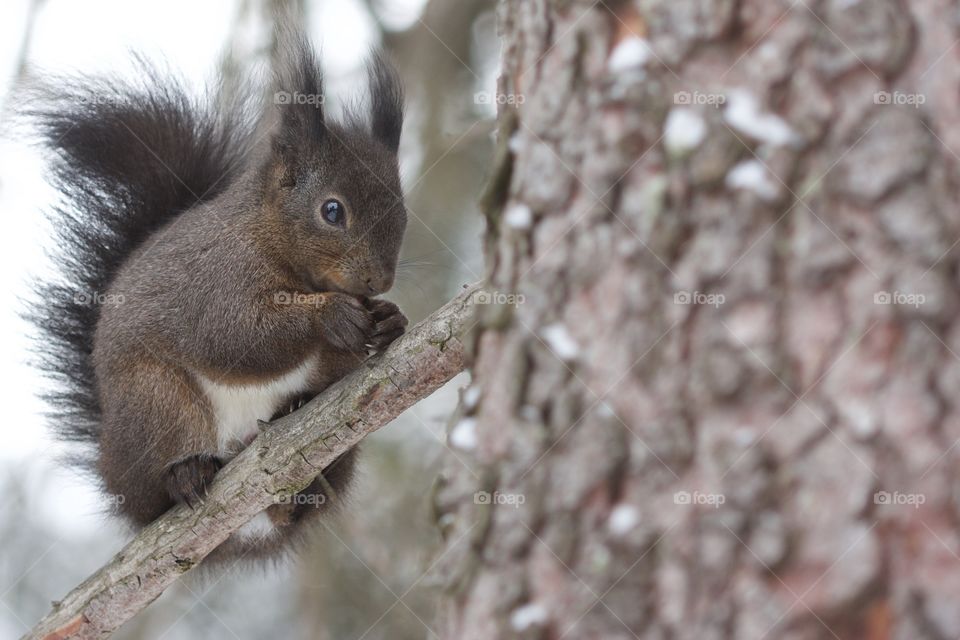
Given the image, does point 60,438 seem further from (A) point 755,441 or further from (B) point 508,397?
(A) point 755,441

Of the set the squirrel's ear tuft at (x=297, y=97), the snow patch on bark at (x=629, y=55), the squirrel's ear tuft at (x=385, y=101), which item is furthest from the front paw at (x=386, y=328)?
the snow patch on bark at (x=629, y=55)

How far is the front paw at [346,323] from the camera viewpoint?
2.30 meters

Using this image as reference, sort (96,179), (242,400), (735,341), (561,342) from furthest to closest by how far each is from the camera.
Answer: (96,179) < (242,400) < (561,342) < (735,341)

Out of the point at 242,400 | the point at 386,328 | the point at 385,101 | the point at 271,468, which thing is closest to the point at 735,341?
the point at 386,328

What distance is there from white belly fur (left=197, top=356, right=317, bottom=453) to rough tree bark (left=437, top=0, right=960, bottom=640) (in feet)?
5.32

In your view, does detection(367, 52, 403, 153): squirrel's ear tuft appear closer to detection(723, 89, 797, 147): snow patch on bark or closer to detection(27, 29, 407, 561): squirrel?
detection(27, 29, 407, 561): squirrel

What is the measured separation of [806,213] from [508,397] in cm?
40

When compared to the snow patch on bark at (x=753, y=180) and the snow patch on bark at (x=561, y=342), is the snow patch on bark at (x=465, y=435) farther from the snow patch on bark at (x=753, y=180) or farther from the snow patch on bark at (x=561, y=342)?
the snow patch on bark at (x=753, y=180)

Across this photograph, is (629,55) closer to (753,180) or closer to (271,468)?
(753,180)

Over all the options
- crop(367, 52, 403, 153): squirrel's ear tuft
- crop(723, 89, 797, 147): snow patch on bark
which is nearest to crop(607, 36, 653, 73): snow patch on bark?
crop(723, 89, 797, 147): snow patch on bark

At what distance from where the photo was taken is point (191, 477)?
243cm

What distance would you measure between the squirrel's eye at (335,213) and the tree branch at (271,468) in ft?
2.00

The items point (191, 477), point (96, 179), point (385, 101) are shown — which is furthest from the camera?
point (96, 179)

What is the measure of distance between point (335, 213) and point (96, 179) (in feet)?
3.13
